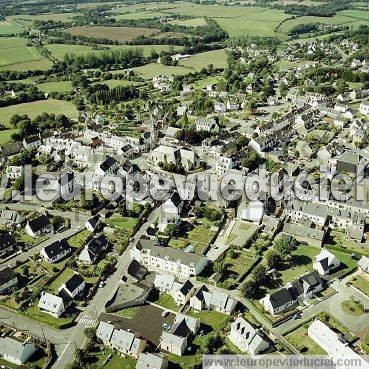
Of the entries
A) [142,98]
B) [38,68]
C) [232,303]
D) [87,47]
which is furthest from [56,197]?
[87,47]

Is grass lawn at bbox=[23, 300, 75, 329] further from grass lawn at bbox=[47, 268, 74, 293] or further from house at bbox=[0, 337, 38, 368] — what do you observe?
grass lawn at bbox=[47, 268, 74, 293]

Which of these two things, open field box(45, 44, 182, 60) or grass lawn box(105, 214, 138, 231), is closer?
grass lawn box(105, 214, 138, 231)

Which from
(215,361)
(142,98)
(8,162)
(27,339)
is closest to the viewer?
(215,361)

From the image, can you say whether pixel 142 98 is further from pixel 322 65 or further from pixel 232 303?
pixel 232 303

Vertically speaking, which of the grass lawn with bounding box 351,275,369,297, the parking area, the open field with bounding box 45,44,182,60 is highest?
the open field with bounding box 45,44,182,60

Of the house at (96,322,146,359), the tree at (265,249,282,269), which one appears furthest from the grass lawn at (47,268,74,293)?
the tree at (265,249,282,269)

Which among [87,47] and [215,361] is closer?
[215,361]

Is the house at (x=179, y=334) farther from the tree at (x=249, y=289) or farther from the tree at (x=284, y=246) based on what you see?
the tree at (x=284, y=246)
